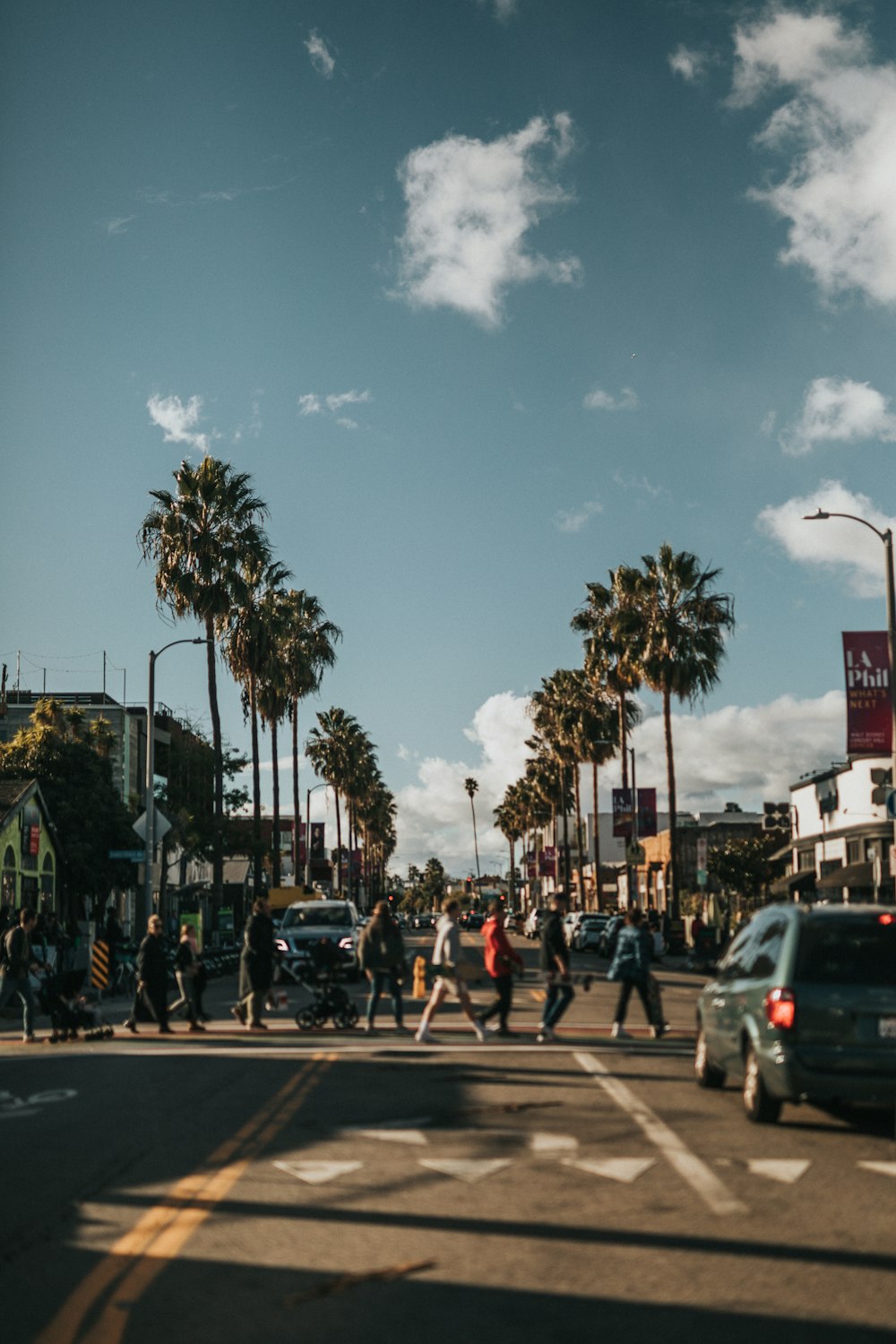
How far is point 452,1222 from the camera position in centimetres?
798

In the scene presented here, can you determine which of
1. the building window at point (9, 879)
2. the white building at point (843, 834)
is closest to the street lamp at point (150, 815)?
the building window at point (9, 879)

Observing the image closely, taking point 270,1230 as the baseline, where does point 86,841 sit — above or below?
above

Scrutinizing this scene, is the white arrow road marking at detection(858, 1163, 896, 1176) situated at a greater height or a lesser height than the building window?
lesser

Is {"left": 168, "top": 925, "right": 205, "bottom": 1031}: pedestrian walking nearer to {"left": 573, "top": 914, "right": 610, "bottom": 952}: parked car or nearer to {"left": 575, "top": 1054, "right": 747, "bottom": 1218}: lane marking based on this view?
{"left": 575, "top": 1054, "right": 747, "bottom": 1218}: lane marking

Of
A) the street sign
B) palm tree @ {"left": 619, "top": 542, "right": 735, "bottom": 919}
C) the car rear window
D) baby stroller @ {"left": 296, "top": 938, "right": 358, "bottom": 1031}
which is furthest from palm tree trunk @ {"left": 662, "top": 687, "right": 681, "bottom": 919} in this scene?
the car rear window

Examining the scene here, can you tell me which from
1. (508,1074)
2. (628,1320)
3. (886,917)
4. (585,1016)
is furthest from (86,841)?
(628,1320)

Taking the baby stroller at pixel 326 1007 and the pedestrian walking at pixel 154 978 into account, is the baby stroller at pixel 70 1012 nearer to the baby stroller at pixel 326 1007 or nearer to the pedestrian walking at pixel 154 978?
the pedestrian walking at pixel 154 978

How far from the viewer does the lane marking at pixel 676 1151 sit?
839 cm

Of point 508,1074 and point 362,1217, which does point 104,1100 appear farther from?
point 362,1217

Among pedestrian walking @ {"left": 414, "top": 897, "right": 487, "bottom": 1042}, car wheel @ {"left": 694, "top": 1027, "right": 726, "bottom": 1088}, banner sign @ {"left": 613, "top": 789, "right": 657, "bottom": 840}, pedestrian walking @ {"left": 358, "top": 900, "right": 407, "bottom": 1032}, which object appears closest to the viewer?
car wheel @ {"left": 694, "top": 1027, "right": 726, "bottom": 1088}

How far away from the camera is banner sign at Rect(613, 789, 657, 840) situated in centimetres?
6281

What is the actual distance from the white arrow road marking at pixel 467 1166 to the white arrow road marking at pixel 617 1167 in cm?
48

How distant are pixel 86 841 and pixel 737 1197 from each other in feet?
154

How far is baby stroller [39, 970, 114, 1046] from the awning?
32991 millimetres
